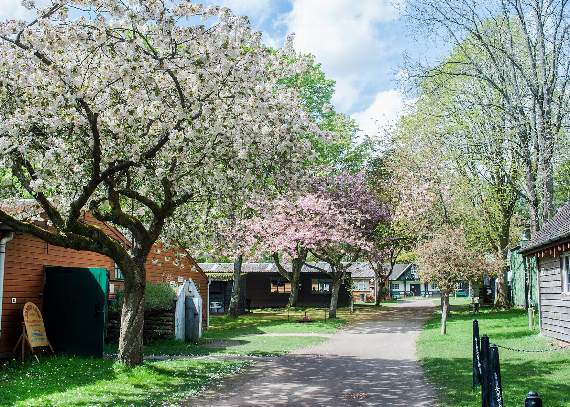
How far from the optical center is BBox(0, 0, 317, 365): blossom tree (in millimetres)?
10539

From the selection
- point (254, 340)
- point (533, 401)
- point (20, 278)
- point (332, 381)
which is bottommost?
point (254, 340)

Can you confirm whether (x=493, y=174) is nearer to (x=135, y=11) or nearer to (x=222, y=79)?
(x=222, y=79)

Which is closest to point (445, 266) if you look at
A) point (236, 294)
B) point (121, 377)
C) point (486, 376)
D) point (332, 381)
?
point (332, 381)

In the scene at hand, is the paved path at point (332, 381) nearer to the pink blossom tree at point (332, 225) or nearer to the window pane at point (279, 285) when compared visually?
the pink blossom tree at point (332, 225)

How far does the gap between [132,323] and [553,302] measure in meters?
13.9

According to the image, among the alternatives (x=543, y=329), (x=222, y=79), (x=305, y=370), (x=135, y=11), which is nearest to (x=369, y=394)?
(x=305, y=370)

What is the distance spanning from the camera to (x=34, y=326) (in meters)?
17.1

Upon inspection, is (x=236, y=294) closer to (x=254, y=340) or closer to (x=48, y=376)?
(x=254, y=340)

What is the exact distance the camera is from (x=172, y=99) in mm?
12328

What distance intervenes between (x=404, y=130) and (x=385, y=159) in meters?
6.23

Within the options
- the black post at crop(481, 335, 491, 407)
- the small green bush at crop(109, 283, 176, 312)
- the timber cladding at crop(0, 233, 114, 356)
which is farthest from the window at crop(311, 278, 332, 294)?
the black post at crop(481, 335, 491, 407)

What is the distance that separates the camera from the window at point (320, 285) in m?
53.3

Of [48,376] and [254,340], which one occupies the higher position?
[48,376]

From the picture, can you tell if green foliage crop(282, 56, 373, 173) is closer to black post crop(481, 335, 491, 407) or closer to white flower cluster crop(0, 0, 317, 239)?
white flower cluster crop(0, 0, 317, 239)
